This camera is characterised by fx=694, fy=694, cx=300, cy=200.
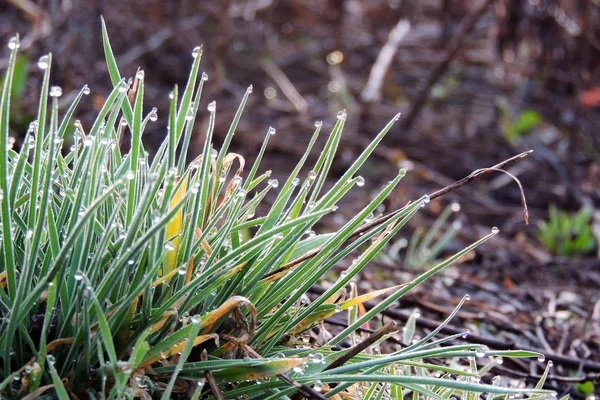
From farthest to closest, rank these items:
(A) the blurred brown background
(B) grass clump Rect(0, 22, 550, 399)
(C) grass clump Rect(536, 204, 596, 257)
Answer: (A) the blurred brown background
(C) grass clump Rect(536, 204, 596, 257)
(B) grass clump Rect(0, 22, 550, 399)

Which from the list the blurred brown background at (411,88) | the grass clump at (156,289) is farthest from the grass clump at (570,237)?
the grass clump at (156,289)

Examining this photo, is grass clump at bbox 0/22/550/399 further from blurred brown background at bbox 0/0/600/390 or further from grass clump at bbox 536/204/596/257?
grass clump at bbox 536/204/596/257

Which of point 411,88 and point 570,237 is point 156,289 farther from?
point 411,88

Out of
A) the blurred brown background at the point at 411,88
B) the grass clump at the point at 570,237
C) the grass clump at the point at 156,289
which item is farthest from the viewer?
the blurred brown background at the point at 411,88

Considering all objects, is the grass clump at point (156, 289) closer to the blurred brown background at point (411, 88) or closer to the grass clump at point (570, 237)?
the blurred brown background at point (411, 88)

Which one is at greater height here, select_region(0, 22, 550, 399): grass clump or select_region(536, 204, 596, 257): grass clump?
select_region(0, 22, 550, 399): grass clump

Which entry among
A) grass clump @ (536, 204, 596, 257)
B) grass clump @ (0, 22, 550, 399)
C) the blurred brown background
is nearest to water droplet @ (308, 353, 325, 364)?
grass clump @ (0, 22, 550, 399)

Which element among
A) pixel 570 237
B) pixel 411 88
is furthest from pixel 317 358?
pixel 411 88
